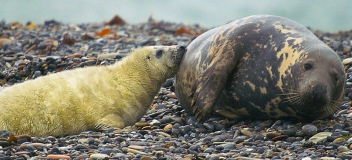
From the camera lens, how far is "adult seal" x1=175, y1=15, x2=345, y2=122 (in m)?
6.00

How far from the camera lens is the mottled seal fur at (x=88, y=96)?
6.25 m

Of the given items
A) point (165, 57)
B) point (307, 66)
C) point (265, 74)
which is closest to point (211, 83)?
point (265, 74)

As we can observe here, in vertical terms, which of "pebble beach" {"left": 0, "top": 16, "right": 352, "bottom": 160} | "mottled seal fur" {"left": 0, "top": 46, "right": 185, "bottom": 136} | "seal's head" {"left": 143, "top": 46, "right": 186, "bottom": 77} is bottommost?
"pebble beach" {"left": 0, "top": 16, "right": 352, "bottom": 160}

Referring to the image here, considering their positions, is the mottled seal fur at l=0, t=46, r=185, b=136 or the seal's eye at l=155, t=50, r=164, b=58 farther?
the seal's eye at l=155, t=50, r=164, b=58

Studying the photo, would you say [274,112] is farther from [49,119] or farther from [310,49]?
[49,119]

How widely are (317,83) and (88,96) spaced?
221cm

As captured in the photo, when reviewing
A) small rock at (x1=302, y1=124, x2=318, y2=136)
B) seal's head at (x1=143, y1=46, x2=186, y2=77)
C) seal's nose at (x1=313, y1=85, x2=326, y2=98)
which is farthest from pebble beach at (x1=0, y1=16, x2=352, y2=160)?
seal's head at (x1=143, y1=46, x2=186, y2=77)

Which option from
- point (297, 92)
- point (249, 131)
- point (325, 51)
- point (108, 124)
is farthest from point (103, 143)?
point (325, 51)

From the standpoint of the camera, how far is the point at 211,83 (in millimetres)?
6398

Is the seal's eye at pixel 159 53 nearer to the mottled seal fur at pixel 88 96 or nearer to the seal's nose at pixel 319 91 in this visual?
the mottled seal fur at pixel 88 96

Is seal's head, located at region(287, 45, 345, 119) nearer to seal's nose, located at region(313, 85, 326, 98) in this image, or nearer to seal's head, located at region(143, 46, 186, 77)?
seal's nose, located at region(313, 85, 326, 98)

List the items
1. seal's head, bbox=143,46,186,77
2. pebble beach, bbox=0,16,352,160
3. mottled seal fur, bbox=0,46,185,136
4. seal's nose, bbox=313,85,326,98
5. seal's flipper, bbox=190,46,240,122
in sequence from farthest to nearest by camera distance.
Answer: seal's head, bbox=143,46,186,77 < seal's flipper, bbox=190,46,240,122 < mottled seal fur, bbox=0,46,185,136 < seal's nose, bbox=313,85,326,98 < pebble beach, bbox=0,16,352,160

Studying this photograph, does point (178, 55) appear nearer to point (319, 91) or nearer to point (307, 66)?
point (307, 66)

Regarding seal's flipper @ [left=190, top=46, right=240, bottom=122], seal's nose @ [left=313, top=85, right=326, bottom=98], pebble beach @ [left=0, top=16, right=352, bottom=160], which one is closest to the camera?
pebble beach @ [left=0, top=16, right=352, bottom=160]
